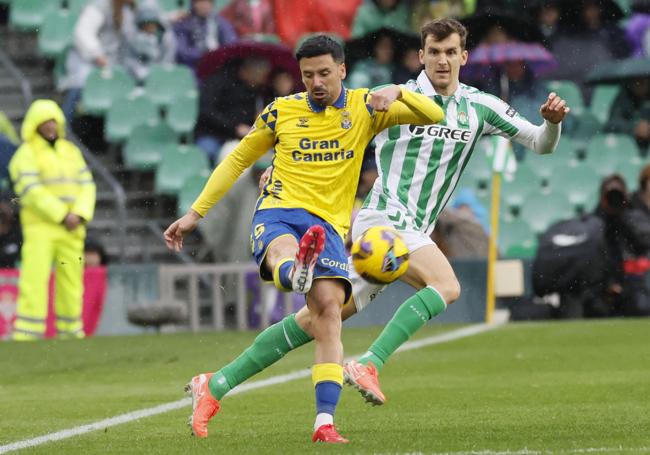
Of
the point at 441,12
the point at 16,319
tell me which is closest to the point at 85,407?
the point at 16,319

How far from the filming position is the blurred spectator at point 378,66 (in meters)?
17.9

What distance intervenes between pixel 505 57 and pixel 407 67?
3.88ft

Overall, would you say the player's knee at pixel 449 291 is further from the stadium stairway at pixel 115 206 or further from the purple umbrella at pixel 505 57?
the purple umbrella at pixel 505 57

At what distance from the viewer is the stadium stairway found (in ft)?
56.4

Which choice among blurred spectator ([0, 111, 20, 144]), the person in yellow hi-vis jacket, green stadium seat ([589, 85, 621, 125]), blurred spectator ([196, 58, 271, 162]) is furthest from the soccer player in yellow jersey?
green stadium seat ([589, 85, 621, 125])

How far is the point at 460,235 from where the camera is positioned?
16.4 metres

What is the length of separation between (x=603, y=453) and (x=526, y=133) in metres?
2.67

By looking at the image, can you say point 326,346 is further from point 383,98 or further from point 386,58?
point 386,58

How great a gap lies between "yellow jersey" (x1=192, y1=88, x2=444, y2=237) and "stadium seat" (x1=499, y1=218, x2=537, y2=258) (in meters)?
10.9

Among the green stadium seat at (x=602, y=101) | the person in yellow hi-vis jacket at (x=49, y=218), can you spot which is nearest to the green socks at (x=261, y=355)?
the person in yellow hi-vis jacket at (x=49, y=218)

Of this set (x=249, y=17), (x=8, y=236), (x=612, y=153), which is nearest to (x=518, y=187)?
(x=612, y=153)

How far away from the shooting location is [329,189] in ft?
22.3

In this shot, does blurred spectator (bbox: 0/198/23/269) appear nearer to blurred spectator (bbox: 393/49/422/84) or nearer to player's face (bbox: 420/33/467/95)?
blurred spectator (bbox: 393/49/422/84)

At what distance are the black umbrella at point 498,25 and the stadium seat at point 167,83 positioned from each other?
10.8 feet
